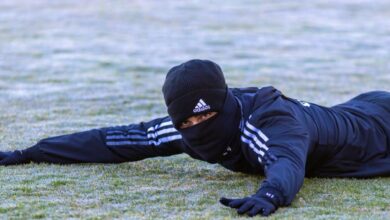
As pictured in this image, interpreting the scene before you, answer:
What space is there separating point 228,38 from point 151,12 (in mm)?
4093

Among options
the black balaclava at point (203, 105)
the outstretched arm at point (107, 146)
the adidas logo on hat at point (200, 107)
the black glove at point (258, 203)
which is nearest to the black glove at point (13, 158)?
the outstretched arm at point (107, 146)

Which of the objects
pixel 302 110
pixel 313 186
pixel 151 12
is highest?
pixel 302 110

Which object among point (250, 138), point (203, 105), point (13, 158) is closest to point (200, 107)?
point (203, 105)

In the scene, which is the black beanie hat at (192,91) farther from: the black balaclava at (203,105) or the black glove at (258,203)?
the black glove at (258,203)

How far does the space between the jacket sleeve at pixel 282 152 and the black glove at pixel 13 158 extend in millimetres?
1382

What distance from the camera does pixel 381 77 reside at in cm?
1043

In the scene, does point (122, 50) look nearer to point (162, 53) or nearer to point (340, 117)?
point (162, 53)

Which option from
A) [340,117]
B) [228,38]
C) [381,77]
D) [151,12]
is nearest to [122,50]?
[228,38]

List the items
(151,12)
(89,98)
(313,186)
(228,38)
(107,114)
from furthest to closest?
(151,12) < (228,38) < (89,98) < (107,114) < (313,186)

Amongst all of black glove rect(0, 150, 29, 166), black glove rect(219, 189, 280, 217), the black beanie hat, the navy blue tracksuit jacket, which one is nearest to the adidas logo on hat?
the black beanie hat

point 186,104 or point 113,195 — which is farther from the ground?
point 186,104

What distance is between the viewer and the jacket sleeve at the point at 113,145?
16.6 feet

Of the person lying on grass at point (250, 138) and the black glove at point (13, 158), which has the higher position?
the person lying on grass at point (250, 138)

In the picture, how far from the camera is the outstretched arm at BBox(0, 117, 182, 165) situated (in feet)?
16.6
